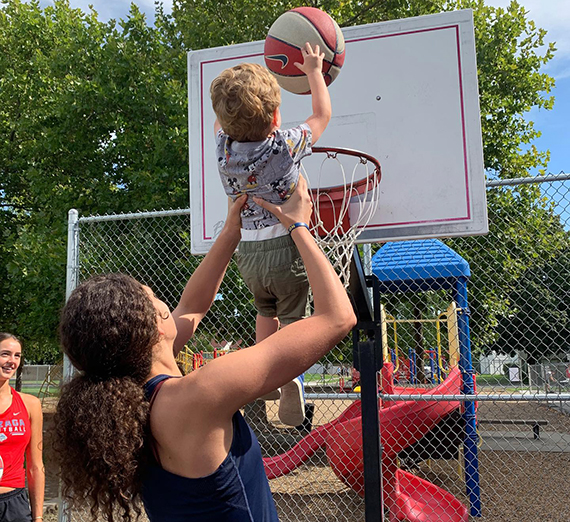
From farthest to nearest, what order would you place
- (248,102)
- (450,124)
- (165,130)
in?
(165,130) → (450,124) → (248,102)

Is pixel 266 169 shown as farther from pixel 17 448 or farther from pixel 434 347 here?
pixel 434 347

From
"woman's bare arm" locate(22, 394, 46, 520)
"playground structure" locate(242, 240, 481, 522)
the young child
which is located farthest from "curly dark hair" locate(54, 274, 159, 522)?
"playground structure" locate(242, 240, 481, 522)

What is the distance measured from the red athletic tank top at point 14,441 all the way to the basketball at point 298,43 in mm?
2814

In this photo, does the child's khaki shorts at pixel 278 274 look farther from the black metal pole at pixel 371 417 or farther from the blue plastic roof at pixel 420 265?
the blue plastic roof at pixel 420 265

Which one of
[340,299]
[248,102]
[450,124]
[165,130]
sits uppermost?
[165,130]

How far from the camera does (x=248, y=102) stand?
2338 mm

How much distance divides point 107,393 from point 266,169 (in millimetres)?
1318

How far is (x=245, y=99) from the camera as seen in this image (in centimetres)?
233

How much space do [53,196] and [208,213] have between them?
25.2 ft

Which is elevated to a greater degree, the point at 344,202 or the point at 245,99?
the point at 245,99

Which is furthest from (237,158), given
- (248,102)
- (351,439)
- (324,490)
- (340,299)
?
(324,490)

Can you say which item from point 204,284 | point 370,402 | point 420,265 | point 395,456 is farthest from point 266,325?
point 420,265

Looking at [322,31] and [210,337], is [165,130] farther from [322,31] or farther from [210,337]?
[322,31]

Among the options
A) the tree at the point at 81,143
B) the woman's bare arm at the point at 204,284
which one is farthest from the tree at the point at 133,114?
the woman's bare arm at the point at 204,284
